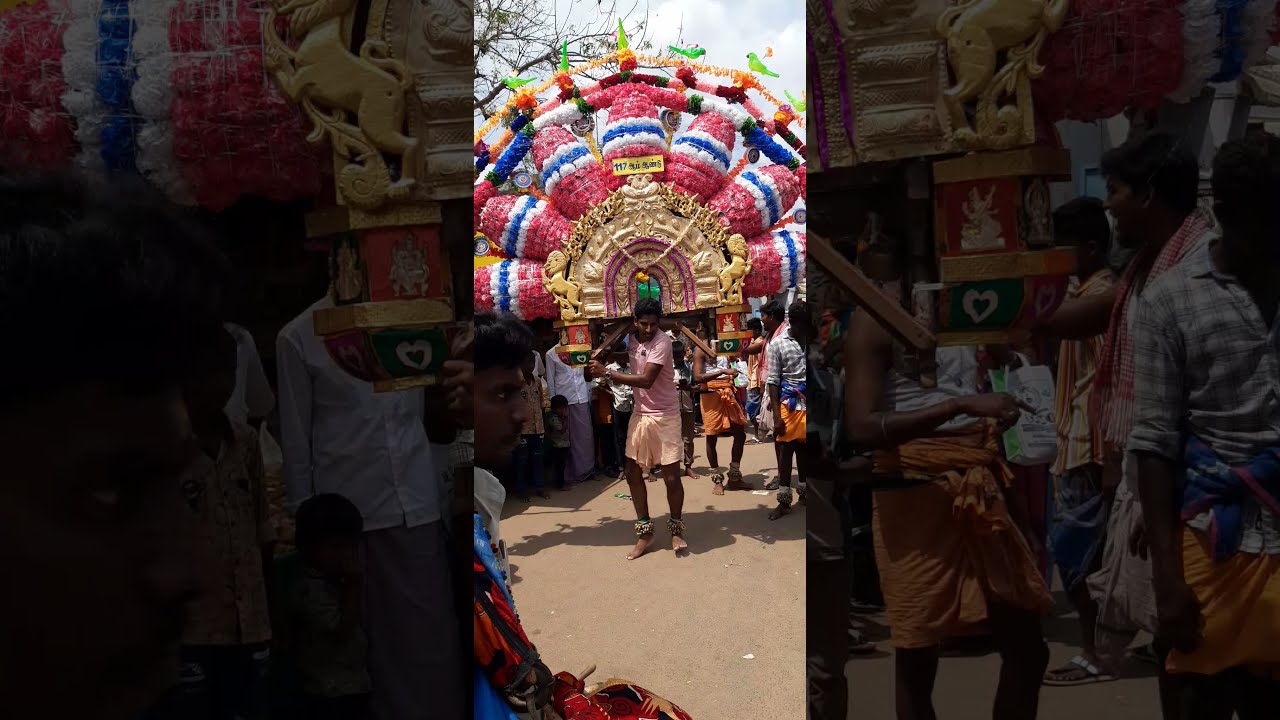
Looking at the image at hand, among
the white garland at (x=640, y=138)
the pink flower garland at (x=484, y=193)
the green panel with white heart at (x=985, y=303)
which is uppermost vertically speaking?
the white garland at (x=640, y=138)

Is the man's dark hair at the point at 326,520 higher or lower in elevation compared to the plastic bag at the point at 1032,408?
lower

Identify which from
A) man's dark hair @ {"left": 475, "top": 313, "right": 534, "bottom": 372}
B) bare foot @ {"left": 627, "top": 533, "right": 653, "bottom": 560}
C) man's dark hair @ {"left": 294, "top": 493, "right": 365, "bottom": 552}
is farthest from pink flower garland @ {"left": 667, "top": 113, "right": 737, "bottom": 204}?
man's dark hair @ {"left": 294, "top": 493, "right": 365, "bottom": 552}

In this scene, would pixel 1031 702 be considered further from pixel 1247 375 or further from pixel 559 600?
pixel 559 600

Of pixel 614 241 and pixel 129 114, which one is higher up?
pixel 614 241

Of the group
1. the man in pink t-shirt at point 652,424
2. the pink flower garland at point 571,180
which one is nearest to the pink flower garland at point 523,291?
the pink flower garland at point 571,180

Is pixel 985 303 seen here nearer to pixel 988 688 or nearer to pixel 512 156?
pixel 988 688

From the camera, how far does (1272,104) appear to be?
51.1 inches

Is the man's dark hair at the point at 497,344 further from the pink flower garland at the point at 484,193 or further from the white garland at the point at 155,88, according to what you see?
the pink flower garland at the point at 484,193

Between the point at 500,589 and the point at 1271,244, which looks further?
the point at 500,589

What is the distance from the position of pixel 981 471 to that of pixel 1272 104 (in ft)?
2.55

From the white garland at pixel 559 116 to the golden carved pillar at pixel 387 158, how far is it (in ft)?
23.9

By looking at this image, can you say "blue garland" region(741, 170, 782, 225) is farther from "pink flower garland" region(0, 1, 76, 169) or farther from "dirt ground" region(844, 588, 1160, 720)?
"pink flower garland" region(0, 1, 76, 169)

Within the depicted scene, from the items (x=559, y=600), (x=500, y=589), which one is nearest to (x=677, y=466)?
(x=559, y=600)

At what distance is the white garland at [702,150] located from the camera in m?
8.88
